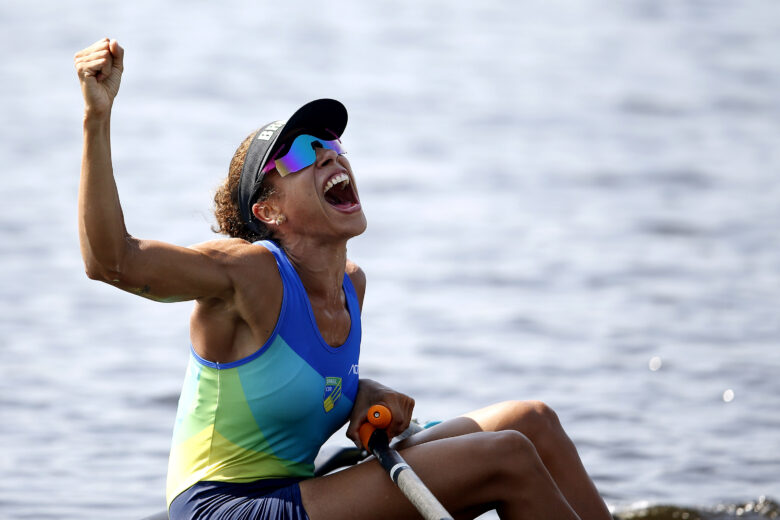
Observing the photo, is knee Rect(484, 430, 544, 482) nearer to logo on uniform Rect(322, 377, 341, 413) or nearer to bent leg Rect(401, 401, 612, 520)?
bent leg Rect(401, 401, 612, 520)

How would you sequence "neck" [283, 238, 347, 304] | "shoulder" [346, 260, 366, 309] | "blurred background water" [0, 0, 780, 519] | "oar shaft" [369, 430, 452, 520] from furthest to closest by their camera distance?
1. "blurred background water" [0, 0, 780, 519]
2. "shoulder" [346, 260, 366, 309]
3. "neck" [283, 238, 347, 304]
4. "oar shaft" [369, 430, 452, 520]

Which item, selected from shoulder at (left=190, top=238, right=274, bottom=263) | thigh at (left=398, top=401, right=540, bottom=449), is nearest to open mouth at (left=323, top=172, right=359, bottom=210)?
shoulder at (left=190, top=238, right=274, bottom=263)

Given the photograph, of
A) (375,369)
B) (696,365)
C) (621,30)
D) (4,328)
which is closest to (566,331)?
(696,365)

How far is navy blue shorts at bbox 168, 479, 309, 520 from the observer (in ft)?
11.4

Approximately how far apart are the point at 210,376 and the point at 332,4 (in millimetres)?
17247

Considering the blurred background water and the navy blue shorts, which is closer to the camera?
the navy blue shorts

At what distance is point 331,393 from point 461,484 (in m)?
0.51

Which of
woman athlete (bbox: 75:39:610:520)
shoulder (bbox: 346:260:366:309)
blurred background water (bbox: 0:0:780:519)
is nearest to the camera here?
woman athlete (bbox: 75:39:610:520)

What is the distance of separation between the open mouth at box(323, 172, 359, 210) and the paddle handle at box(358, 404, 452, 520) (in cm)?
68

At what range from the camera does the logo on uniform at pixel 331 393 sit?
3.71 meters

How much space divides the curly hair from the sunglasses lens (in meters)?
0.08

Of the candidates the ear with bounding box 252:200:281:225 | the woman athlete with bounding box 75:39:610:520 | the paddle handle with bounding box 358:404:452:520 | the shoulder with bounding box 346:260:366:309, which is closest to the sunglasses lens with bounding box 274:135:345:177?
the woman athlete with bounding box 75:39:610:520

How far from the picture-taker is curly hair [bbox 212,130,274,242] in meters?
3.86

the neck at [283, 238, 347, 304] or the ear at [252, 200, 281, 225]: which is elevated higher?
the ear at [252, 200, 281, 225]
